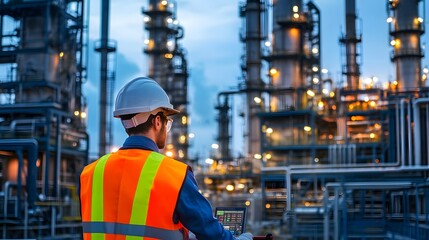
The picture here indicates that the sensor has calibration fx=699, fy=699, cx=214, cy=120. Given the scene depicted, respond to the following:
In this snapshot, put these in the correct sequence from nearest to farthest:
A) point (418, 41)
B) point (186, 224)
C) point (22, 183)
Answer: point (186, 224) → point (22, 183) → point (418, 41)

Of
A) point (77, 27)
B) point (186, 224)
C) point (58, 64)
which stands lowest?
point (186, 224)

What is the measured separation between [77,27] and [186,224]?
30241mm

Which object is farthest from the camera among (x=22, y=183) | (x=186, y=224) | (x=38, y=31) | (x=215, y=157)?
(x=215, y=157)

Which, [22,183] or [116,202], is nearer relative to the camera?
[116,202]

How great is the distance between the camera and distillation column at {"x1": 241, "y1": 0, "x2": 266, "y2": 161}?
45125mm

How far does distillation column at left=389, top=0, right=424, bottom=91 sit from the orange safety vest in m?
37.5

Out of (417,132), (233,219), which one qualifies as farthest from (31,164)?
(233,219)

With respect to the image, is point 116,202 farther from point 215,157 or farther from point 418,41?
point 215,157

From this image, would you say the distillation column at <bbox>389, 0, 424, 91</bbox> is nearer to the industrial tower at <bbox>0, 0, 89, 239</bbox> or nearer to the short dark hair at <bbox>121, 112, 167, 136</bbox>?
the industrial tower at <bbox>0, 0, 89, 239</bbox>

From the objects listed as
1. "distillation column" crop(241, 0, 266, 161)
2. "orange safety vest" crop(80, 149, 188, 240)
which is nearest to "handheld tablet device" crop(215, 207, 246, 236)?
"orange safety vest" crop(80, 149, 188, 240)

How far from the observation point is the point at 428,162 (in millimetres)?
27141

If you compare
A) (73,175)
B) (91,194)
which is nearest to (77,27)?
(73,175)

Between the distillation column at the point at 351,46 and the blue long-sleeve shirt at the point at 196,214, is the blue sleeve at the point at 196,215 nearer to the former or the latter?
the blue long-sleeve shirt at the point at 196,214

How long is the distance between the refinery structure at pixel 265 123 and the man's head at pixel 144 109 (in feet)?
39.9
